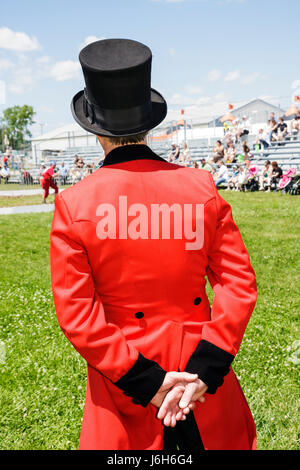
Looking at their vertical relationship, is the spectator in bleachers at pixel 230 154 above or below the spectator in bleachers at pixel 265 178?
above

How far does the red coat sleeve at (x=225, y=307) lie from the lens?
69.9 inches

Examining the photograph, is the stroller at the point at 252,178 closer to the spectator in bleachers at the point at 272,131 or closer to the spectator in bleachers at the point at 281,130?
the spectator in bleachers at the point at 281,130

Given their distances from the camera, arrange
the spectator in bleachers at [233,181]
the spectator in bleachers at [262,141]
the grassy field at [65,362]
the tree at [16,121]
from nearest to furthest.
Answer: the grassy field at [65,362] < the spectator in bleachers at [233,181] < the spectator in bleachers at [262,141] < the tree at [16,121]

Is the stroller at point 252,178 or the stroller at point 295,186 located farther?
the stroller at point 252,178

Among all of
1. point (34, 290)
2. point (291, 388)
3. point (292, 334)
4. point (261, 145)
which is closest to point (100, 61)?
point (291, 388)

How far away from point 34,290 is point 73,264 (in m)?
5.44

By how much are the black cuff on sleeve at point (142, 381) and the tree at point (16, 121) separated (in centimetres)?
8392

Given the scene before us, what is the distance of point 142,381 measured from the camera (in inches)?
66.2

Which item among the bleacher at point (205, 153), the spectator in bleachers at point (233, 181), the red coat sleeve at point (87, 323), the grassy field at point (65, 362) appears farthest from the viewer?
the bleacher at point (205, 153)

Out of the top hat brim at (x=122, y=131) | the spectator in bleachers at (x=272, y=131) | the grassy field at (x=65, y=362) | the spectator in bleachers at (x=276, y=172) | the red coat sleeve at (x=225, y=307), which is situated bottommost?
the grassy field at (x=65, y=362)

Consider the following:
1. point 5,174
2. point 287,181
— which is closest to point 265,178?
point 287,181

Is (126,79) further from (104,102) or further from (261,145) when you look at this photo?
(261,145)

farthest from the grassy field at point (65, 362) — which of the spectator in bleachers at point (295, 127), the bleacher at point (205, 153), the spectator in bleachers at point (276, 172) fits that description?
the spectator in bleachers at point (295, 127)

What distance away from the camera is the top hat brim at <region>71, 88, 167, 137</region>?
5.90 feet
